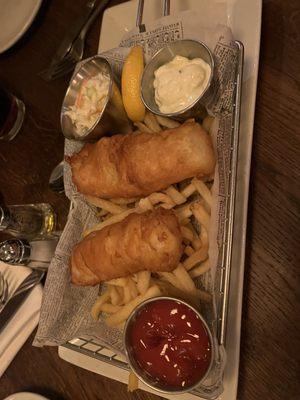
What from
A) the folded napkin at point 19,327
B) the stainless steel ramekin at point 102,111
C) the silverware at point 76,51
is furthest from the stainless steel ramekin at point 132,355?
the silverware at point 76,51

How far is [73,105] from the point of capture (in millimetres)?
2232

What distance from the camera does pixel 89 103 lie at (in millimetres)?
2154

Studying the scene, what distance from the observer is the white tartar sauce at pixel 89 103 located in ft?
6.94

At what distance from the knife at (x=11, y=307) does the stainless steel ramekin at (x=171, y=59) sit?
116 centimetres

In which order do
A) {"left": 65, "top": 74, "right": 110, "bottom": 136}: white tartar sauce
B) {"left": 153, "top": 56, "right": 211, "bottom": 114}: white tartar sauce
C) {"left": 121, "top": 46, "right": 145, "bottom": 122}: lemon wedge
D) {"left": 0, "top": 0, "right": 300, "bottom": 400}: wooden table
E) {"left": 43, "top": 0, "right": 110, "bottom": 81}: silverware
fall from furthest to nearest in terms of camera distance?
{"left": 43, "top": 0, "right": 110, "bottom": 81}: silverware → {"left": 65, "top": 74, "right": 110, "bottom": 136}: white tartar sauce → {"left": 121, "top": 46, "right": 145, "bottom": 122}: lemon wedge → {"left": 153, "top": 56, "right": 211, "bottom": 114}: white tartar sauce → {"left": 0, "top": 0, "right": 300, "bottom": 400}: wooden table

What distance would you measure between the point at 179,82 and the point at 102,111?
1.29ft

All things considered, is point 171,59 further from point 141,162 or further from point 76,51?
point 76,51

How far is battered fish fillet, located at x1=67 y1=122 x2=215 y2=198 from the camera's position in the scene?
1.70 metres

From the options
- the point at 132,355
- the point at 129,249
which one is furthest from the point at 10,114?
the point at 132,355

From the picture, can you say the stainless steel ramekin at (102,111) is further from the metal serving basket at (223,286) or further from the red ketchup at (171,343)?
the red ketchup at (171,343)

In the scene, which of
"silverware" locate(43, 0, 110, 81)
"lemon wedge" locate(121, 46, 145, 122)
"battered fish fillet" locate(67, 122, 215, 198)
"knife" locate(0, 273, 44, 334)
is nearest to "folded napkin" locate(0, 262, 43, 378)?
"knife" locate(0, 273, 44, 334)

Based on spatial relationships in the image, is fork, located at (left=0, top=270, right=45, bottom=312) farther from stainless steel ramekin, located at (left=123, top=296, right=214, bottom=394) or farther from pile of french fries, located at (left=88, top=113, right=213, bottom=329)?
stainless steel ramekin, located at (left=123, top=296, right=214, bottom=394)

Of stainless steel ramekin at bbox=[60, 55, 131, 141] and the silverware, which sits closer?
stainless steel ramekin at bbox=[60, 55, 131, 141]

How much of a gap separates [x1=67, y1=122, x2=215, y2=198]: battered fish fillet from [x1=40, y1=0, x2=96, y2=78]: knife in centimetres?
82
